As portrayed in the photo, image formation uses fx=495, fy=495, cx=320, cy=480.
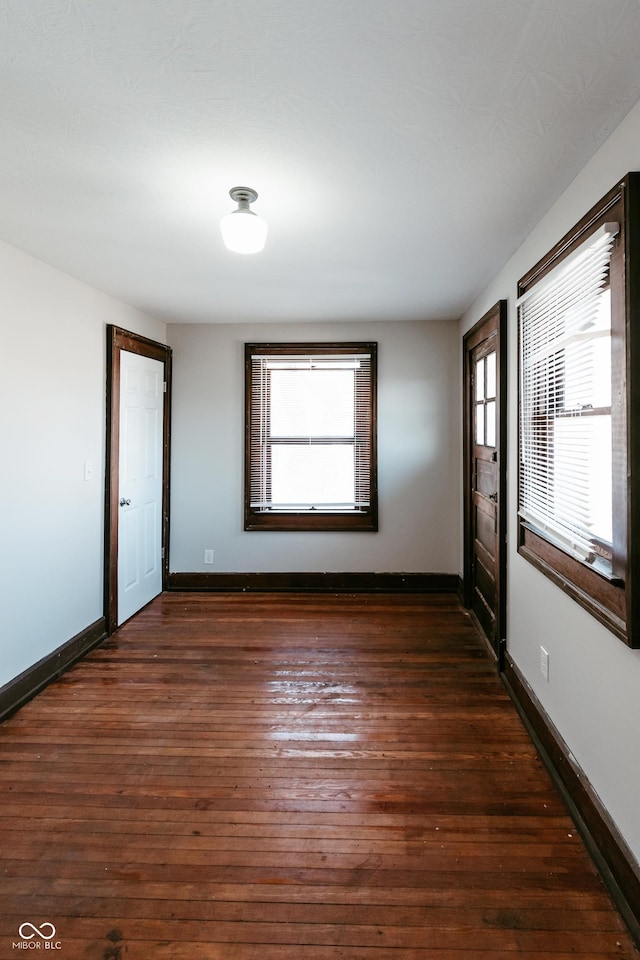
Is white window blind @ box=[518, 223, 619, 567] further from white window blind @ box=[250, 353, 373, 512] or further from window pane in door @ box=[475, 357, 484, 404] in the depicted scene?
white window blind @ box=[250, 353, 373, 512]

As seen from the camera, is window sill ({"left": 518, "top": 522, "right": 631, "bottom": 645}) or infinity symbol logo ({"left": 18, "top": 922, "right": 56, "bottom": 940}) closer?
infinity symbol logo ({"left": 18, "top": 922, "right": 56, "bottom": 940})

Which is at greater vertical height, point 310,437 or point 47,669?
point 310,437

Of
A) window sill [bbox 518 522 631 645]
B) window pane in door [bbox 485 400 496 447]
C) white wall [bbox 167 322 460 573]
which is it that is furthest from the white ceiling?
white wall [bbox 167 322 460 573]

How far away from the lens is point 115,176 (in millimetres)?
1947

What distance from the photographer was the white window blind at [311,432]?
4527mm

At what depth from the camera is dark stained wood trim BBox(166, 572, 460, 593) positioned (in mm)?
4531

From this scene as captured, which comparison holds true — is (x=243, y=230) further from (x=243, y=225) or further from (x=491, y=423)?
(x=491, y=423)

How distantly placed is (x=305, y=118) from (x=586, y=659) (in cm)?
214

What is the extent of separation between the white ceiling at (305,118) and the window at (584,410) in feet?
1.14

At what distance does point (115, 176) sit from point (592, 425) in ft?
6.79

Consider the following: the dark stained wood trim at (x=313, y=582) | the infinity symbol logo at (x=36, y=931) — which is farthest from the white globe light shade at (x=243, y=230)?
the dark stained wood trim at (x=313, y=582)

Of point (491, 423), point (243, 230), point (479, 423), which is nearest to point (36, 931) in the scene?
point (243, 230)

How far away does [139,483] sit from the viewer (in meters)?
4.08

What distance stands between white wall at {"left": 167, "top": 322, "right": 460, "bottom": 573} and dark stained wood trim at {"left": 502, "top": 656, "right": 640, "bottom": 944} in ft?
7.03
